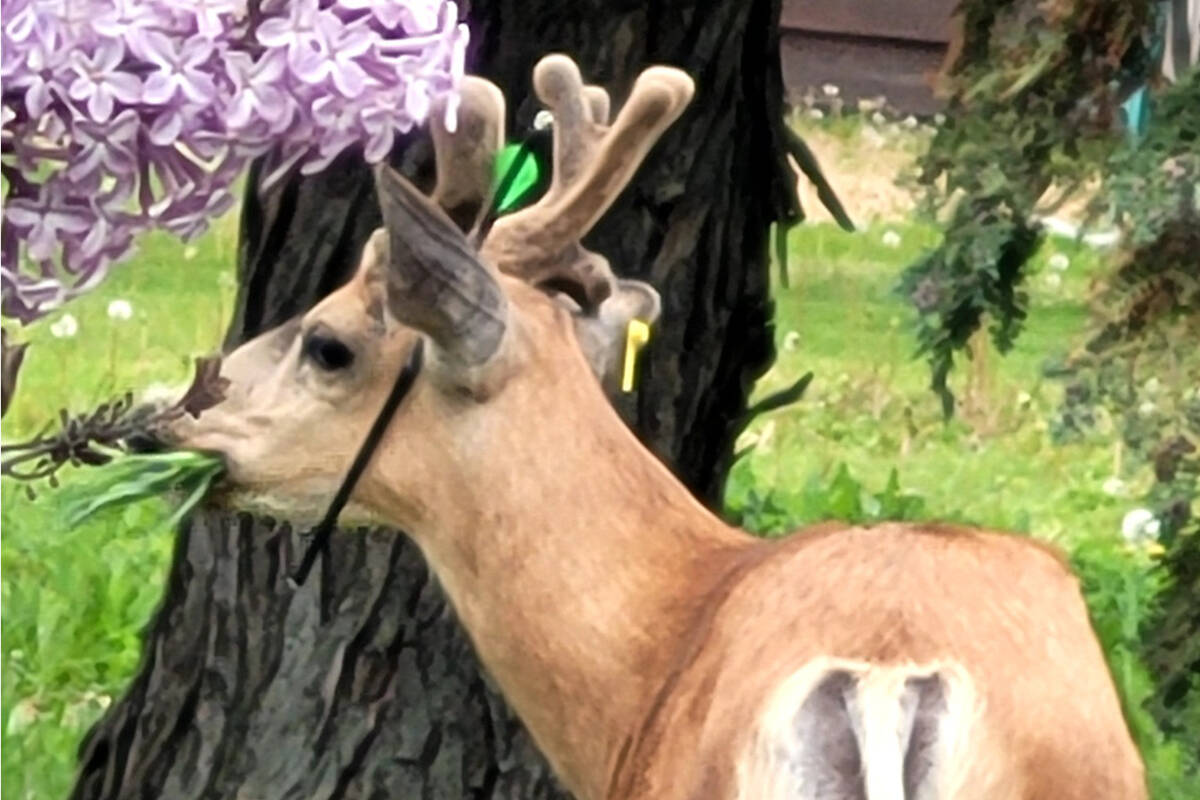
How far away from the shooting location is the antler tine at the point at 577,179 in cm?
151

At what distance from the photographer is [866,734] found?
128cm

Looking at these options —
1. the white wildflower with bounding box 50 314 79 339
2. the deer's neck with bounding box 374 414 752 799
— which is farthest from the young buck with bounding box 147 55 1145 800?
the white wildflower with bounding box 50 314 79 339

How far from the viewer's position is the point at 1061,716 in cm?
134

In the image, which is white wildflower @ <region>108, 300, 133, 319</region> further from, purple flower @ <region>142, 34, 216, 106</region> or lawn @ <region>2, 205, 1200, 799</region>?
purple flower @ <region>142, 34, 216, 106</region>

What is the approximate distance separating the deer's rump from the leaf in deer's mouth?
32 cm

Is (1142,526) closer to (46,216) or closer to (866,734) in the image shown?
(866,734)

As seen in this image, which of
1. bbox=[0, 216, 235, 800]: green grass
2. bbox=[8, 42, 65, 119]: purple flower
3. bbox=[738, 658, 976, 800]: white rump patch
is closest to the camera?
bbox=[8, 42, 65, 119]: purple flower

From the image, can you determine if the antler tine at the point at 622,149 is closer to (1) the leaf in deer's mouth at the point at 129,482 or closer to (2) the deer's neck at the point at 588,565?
(2) the deer's neck at the point at 588,565

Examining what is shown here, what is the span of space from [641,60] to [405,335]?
53cm

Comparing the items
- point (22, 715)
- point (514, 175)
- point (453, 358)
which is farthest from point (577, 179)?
point (22, 715)

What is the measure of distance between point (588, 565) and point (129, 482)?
320 millimetres

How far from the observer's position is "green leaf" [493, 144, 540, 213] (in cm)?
155

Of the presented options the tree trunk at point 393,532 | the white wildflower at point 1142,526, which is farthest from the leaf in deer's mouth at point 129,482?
the white wildflower at point 1142,526

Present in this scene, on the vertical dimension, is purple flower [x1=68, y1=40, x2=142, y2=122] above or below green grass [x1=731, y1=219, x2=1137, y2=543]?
above
